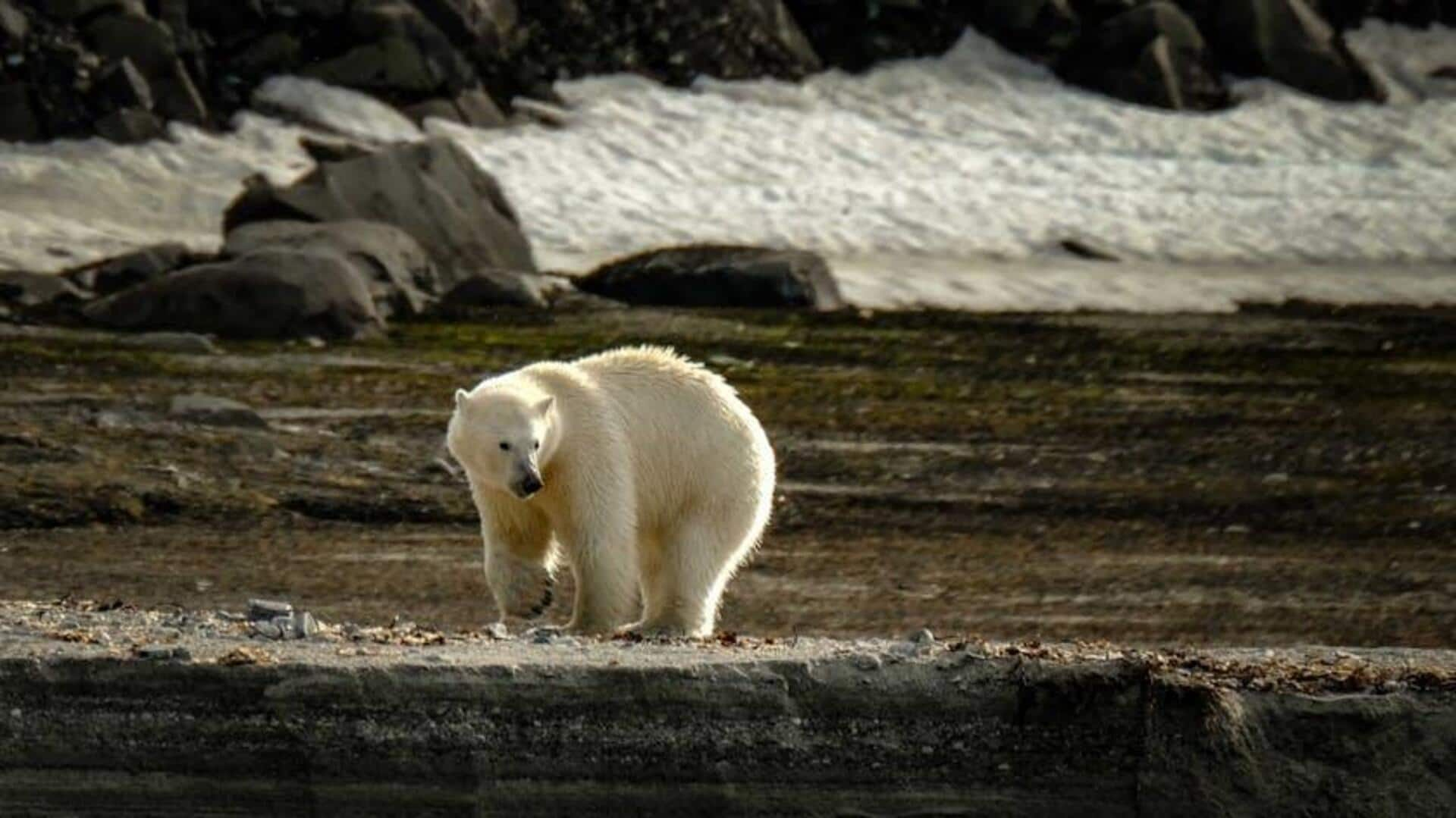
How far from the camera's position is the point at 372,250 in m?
23.0

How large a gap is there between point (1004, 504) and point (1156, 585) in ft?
6.88

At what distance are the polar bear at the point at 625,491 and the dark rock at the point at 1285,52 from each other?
23.4 m

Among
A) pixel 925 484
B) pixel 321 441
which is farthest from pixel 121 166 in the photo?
pixel 925 484

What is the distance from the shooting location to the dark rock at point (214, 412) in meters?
16.5

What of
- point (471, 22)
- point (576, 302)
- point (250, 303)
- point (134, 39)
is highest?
point (250, 303)

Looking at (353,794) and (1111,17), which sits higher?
(353,794)

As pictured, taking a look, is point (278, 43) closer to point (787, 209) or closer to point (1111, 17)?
point (787, 209)

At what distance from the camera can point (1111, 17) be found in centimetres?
3353

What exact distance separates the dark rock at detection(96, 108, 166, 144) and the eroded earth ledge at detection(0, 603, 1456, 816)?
1859cm

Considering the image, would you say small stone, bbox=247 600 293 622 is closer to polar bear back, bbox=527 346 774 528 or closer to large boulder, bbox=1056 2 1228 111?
polar bear back, bbox=527 346 774 528

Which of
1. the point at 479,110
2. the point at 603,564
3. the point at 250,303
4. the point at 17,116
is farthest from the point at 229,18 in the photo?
the point at 603,564

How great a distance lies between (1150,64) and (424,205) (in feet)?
34.0

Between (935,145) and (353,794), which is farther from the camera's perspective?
(935,145)

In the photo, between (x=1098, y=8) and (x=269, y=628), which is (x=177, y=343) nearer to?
(x=269, y=628)
